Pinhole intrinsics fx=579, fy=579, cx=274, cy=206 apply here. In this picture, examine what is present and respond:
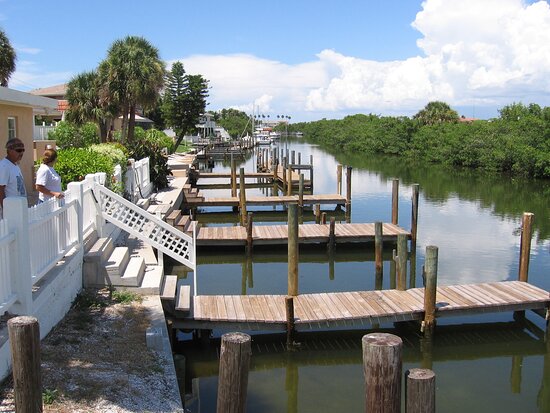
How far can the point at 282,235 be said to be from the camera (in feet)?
56.2

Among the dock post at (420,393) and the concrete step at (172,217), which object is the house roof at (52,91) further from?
the dock post at (420,393)

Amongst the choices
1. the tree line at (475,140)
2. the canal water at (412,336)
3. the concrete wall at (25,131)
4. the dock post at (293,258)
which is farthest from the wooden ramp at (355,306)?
the tree line at (475,140)

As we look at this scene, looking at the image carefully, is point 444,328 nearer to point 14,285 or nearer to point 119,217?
point 119,217

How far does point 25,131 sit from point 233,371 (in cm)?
1385

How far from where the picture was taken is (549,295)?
10.7m

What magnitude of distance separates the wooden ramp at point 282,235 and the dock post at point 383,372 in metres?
13.4

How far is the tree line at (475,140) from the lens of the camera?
38.9 meters

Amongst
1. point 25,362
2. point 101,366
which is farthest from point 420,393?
point 101,366

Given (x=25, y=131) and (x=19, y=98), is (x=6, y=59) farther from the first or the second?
(x=19, y=98)

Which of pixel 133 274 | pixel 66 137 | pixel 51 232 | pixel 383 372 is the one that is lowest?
pixel 133 274

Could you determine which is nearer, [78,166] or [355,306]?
[355,306]

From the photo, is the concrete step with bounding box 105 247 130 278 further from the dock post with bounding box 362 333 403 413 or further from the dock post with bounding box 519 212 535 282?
the dock post with bounding box 519 212 535 282

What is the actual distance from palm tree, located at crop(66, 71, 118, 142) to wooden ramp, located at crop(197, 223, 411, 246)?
65.6ft

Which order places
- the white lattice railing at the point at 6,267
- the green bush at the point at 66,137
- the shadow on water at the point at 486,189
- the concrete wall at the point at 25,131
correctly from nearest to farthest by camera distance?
the white lattice railing at the point at 6,267 < the concrete wall at the point at 25,131 < the shadow on water at the point at 486,189 < the green bush at the point at 66,137
